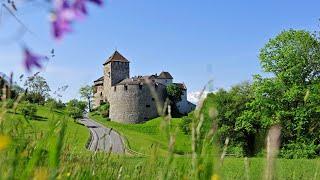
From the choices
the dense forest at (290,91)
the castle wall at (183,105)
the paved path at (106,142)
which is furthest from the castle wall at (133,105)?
the dense forest at (290,91)

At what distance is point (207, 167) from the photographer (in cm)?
211

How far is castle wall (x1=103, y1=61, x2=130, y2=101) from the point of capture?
327 feet

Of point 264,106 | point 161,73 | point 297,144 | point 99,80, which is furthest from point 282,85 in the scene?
point 99,80

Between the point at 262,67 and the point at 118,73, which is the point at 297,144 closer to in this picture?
the point at 262,67

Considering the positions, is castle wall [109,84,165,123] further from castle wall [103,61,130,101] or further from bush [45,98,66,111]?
bush [45,98,66,111]

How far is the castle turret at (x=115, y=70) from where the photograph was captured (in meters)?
99.8

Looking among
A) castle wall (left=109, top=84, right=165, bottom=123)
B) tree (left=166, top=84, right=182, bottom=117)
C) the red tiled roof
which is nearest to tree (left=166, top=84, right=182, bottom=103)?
tree (left=166, top=84, right=182, bottom=117)

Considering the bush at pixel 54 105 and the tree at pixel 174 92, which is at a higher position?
the tree at pixel 174 92

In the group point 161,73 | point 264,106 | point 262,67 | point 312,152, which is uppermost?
point 161,73

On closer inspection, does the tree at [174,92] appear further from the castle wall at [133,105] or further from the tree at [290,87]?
the tree at [290,87]

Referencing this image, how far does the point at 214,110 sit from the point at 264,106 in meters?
40.5

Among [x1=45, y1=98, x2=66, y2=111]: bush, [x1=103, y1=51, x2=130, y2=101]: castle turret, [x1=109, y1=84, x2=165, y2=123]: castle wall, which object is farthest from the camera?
[x1=103, y1=51, x2=130, y2=101]: castle turret

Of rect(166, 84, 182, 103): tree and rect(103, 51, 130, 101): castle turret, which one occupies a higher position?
rect(103, 51, 130, 101): castle turret

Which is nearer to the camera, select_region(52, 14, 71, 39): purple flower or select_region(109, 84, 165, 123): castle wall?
select_region(52, 14, 71, 39): purple flower
